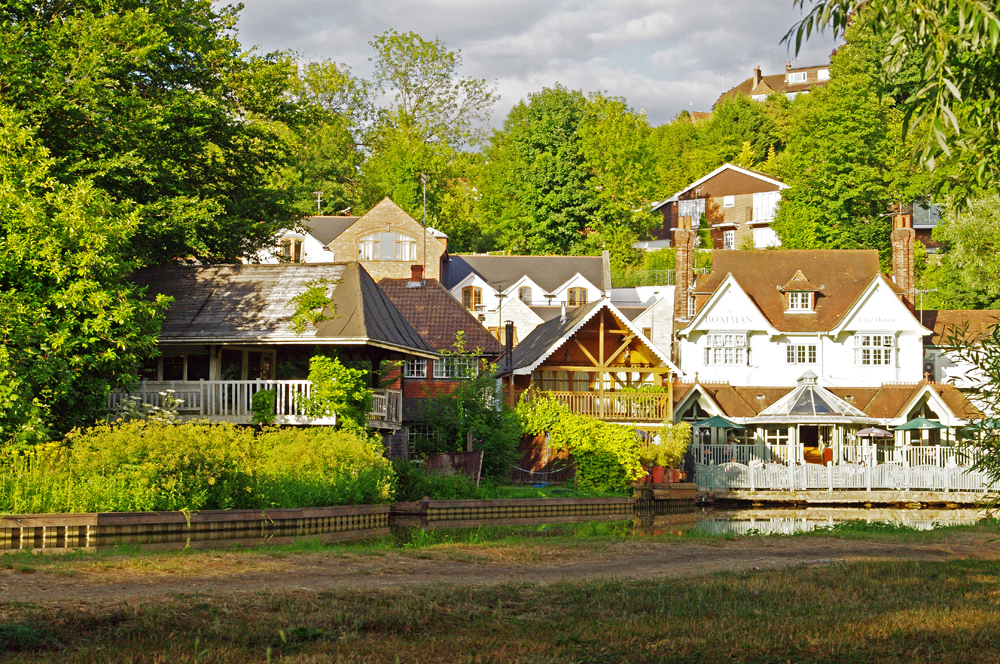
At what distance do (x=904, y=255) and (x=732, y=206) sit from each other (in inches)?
1483

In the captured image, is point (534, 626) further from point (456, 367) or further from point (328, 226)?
point (328, 226)

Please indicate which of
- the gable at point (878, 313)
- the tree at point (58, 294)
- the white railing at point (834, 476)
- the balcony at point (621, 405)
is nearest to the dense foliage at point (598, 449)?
the balcony at point (621, 405)

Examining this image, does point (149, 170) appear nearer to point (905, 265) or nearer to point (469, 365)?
point (469, 365)

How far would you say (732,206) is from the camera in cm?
9212

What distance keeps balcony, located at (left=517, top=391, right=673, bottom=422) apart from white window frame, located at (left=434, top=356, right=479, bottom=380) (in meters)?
2.93

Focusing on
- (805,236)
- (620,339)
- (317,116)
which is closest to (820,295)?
(620,339)

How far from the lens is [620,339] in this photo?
46.8 metres

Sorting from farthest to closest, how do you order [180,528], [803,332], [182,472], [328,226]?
[328,226], [803,332], [182,472], [180,528]

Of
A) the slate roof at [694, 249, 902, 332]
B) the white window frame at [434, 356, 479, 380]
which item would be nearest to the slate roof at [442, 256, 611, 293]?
the slate roof at [694, 249, 902, 332]

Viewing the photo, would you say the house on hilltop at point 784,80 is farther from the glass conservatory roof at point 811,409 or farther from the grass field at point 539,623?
the grass field at point 539,623

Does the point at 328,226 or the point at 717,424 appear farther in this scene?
the point at 328,226

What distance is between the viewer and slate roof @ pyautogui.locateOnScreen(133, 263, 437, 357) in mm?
29047

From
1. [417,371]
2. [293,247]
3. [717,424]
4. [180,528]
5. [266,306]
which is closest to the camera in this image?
[180,528]

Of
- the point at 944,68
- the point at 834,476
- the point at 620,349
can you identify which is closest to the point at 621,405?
the point at 620,349
